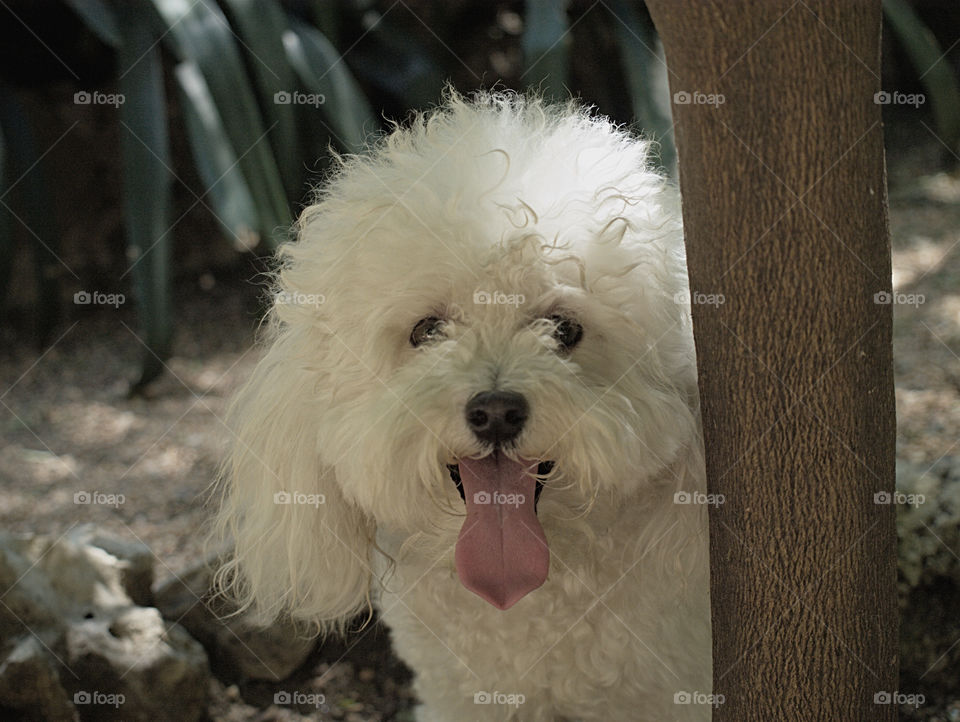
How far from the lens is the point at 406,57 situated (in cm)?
442

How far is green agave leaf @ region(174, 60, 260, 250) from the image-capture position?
353 cm

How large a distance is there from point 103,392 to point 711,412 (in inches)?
126

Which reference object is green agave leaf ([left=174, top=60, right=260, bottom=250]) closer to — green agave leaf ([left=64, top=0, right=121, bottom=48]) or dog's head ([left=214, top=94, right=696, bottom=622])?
green agave leaf ([left=64, top=0, right=121, bottom=48])

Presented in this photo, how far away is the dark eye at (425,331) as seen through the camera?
72.1 inches

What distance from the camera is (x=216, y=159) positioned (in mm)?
3607

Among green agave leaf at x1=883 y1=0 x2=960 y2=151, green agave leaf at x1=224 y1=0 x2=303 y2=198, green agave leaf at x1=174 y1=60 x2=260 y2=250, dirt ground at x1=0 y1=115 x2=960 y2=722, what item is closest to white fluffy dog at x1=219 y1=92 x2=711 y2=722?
dirt ground at x1=0 y1=115 x2=960 y2=722

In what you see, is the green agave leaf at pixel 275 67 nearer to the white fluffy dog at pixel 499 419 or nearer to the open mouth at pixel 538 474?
the white fluffy dog at pixel 499 419

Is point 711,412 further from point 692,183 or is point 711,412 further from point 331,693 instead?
point 331,693

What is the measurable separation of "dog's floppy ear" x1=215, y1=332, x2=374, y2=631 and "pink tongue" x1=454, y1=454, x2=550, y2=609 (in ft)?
1.19

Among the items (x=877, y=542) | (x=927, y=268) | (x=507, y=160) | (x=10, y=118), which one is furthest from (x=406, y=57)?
(x=877, y=542)

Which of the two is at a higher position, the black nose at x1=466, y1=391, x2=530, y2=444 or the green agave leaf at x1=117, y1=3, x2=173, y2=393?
the green agave leaf at x1=117, y1=3, x2=173, y2=393

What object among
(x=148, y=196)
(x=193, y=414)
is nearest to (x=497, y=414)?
(x=148, y=196)

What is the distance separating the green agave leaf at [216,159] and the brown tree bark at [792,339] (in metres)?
2.24

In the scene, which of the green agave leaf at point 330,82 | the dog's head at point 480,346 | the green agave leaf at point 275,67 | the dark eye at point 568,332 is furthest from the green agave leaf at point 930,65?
the dark eye at point 568,332
